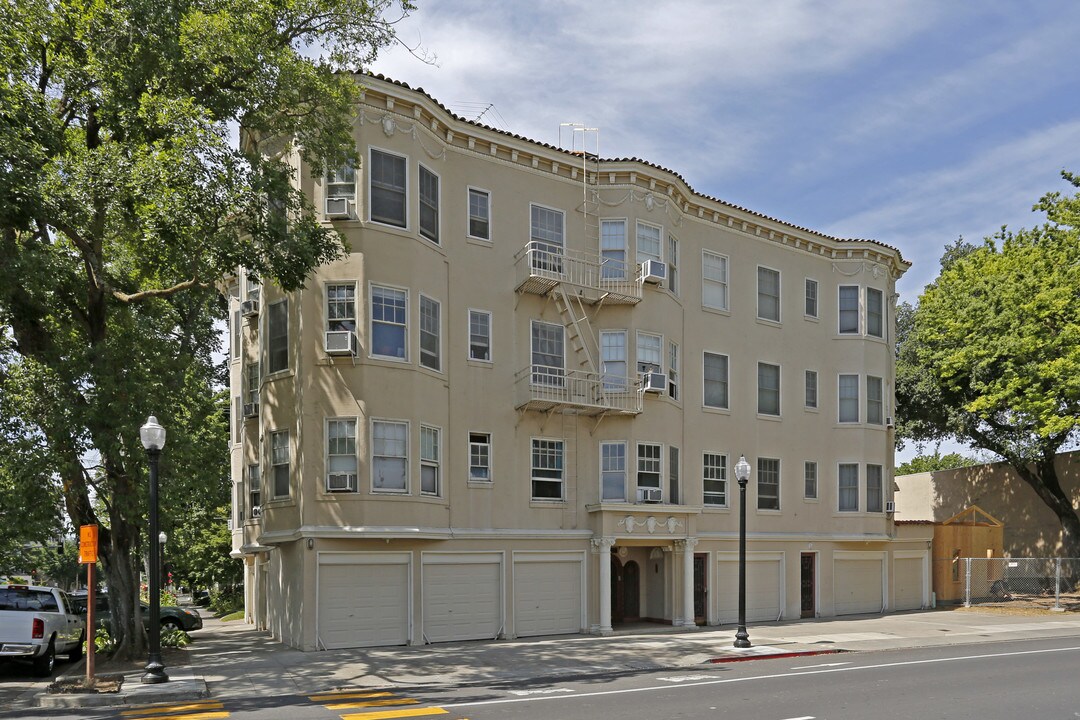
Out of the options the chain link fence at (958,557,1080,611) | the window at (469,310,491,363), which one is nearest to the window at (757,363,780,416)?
the chain link fence at (958,557,1080,611)

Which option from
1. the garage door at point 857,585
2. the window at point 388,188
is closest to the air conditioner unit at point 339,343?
the window at point 388,188

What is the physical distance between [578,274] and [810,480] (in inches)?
439

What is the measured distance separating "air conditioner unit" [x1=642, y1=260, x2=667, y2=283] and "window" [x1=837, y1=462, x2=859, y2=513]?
9941 mm

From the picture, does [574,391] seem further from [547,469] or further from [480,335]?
[480,335]

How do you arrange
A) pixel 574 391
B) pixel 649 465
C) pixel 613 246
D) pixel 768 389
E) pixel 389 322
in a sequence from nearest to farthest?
pixel 389 322
pixel 574 391
pixel 649 465
pixel 613 246
pixel 768 389

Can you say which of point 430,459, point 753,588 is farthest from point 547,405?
point 753,588

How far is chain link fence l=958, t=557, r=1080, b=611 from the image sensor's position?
105 feet

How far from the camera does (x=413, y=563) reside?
2130cm

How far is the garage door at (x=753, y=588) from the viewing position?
27172 millimetres

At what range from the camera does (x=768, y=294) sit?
2973cm

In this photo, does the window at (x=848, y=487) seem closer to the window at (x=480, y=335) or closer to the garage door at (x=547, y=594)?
the garage door at (x=547, y=594)

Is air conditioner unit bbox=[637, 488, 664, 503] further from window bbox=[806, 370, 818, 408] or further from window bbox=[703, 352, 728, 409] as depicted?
window bbox=[806, 370, 818, 408]

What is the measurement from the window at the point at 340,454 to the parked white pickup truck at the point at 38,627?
5882 mm

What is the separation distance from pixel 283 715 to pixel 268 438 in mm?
10004
